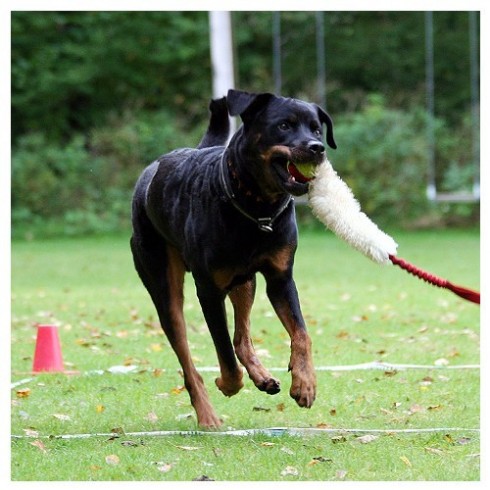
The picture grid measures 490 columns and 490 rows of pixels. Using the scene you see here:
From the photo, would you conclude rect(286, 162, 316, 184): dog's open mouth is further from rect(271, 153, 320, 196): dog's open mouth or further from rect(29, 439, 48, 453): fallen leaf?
rect(29, 439, 48, 453): fallen leaf

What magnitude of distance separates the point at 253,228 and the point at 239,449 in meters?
1.09

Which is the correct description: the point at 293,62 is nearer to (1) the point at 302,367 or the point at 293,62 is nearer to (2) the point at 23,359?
(2) the point at 23,359

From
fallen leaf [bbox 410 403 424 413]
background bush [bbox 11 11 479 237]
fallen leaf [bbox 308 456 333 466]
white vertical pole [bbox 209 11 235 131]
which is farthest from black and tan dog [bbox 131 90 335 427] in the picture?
background bush [bbox 11 11 479 237]

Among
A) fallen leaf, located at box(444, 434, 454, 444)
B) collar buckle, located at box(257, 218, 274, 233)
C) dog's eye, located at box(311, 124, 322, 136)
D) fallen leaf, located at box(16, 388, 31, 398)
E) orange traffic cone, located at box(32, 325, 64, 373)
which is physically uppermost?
dog's eye, located at box(311, 124, 322, 136)

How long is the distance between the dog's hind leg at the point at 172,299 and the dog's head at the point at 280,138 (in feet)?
4.08

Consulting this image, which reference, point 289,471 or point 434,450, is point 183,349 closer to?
point 289,471

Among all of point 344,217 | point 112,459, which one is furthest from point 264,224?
point 112,459

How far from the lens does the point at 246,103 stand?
5.30m

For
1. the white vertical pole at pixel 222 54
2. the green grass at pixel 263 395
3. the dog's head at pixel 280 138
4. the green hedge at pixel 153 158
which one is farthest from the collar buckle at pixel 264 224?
the green hedge at pixel 153 158

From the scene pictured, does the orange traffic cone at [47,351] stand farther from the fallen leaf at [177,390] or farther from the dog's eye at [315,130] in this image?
the dog's eye at [315,130]

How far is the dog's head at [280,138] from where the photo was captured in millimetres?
5145

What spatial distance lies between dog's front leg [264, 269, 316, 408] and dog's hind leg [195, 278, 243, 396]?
0.29 m

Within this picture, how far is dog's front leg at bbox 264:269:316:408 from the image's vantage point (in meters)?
5.16

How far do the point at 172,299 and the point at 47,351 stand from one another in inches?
78.6
